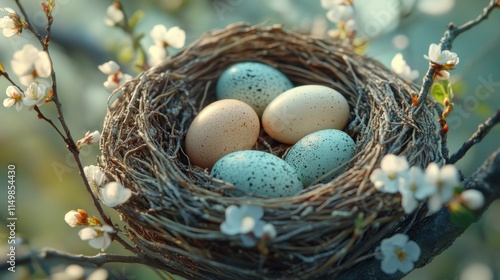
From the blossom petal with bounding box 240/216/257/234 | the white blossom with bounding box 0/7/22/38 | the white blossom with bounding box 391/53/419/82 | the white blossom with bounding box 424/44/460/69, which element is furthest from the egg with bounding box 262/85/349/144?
the white blossom with bounding box 0/7/22/38

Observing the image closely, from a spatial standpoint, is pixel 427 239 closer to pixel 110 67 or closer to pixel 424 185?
pixel 424 185

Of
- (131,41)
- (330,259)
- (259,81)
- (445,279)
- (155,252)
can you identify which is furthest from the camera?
(445,279)

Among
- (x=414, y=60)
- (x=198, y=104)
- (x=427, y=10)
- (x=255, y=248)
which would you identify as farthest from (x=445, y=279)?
(x=255, y=248)

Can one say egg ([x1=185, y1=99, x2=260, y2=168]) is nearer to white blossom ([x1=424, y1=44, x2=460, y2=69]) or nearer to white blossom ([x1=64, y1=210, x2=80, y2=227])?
white blossom ([x1=64, y1=210, x2=80, y2=227])

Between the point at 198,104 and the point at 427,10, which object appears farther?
the point at 427,10

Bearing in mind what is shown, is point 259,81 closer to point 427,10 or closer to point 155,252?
point 155,252

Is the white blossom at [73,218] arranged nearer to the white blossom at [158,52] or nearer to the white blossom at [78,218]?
the white blossom at [78,218]
